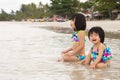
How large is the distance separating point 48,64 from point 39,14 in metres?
119

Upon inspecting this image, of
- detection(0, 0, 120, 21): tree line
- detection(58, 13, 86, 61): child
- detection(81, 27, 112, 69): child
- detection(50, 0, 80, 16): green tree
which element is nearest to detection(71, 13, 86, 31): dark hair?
detection(58, 13, 86, 61): child

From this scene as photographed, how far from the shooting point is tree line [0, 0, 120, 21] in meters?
49.4

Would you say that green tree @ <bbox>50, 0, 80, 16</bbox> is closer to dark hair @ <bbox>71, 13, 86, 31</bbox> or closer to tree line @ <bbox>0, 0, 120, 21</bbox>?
tree line @ <bbox>0, 0, 120, 21</bbox>

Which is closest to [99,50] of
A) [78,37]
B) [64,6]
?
[78,37]

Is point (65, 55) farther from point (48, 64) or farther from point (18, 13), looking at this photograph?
point (18, 13)

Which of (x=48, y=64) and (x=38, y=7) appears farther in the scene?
(x=38, y=7)

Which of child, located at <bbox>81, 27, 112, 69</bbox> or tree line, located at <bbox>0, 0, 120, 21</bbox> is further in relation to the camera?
tree line, located at <bbox>0, 0, 120, 21</bbox>

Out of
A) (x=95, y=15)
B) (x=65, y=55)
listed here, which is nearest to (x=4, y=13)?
(x=95, y=15)

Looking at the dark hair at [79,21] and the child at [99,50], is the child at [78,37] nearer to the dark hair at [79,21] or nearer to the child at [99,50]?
the dark hair at [79,21]

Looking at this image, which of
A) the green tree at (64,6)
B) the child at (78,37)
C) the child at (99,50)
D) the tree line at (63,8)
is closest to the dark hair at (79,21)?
the child at (78,37)

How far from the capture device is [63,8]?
8256 cm

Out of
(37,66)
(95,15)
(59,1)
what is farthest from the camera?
(59,1)

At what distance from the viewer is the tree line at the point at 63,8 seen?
Answer: 1945 inches

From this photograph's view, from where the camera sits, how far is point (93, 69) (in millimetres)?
6262
